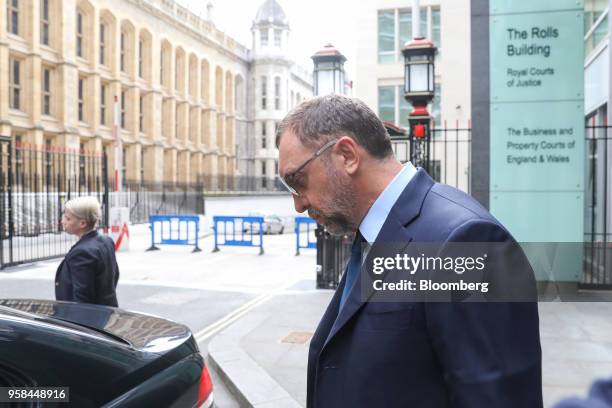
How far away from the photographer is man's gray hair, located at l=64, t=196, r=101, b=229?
4.60 m

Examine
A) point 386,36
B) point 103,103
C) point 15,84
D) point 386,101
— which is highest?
→ point 386,36

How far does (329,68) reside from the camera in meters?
9.77

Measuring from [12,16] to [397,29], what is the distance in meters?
18.9

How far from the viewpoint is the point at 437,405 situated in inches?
53.8

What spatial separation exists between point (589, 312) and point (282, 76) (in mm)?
50137

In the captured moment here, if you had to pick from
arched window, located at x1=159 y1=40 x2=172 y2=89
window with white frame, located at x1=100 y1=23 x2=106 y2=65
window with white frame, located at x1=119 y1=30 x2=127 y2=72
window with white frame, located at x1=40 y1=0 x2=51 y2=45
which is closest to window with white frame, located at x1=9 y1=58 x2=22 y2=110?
window with white frame, located at x1=40 y1=0 x2=51 y2=45

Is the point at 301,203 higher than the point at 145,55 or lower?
lower

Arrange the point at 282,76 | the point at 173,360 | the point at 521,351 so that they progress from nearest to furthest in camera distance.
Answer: the point at 521,351 < the point at 173,360 < the point at 282,76

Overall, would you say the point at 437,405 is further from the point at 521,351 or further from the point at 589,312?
the point at 589,312

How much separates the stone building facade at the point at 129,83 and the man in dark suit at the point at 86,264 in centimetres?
1541

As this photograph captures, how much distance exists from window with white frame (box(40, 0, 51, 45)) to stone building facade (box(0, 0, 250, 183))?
0.05m

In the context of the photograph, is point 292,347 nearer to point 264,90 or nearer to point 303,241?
point 303,241

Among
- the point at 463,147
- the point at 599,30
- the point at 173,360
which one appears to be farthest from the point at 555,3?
the point at 463,147

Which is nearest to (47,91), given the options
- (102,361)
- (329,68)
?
(329,68)
